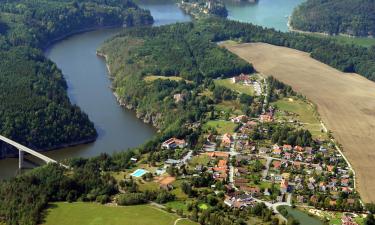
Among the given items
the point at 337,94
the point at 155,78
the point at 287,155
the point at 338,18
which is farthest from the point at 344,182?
the point at 338,18

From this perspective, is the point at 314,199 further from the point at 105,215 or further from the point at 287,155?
the point at 105,215

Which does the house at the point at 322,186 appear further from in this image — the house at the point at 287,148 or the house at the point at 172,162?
the house at the point at 172,162

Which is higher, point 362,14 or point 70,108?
point 362,14

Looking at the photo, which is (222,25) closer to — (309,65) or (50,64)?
(309,65)

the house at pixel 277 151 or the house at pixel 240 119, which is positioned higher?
the house at pixel 240 119

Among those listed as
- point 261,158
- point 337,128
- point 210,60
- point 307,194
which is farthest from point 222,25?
point 307,194

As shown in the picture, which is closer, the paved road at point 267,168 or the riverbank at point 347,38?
the paved road at point 267,168

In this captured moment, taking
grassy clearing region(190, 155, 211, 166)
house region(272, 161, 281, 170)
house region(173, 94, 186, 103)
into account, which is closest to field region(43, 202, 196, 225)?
grassy clearing region(190, 155, 211, 166)

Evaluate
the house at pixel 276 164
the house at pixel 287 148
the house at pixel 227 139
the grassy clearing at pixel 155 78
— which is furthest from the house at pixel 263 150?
the grassy clearing at pixel 155 78
